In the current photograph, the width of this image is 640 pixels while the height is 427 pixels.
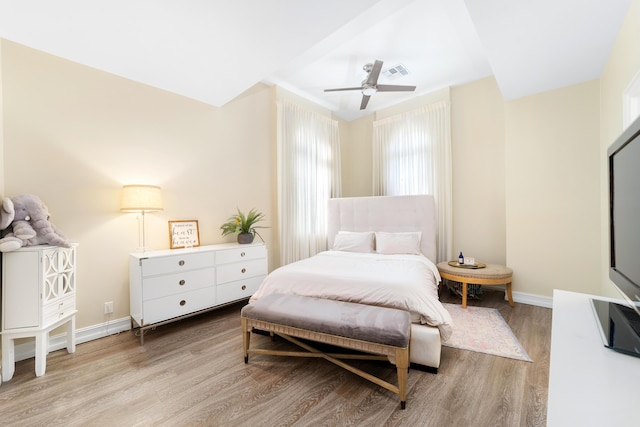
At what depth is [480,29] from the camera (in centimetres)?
212

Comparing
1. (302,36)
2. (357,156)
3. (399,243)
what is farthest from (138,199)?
(357,156)

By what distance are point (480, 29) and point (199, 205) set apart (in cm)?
330

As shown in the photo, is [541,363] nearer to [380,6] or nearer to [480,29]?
[480,29]

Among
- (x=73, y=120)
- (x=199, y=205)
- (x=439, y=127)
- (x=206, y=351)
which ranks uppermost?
(x=439, y=127)

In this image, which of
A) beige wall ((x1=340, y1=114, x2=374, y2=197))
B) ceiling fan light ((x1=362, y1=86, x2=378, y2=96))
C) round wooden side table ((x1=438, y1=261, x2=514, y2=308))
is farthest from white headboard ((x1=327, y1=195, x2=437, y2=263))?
ceiling fan light ((x1=362, y1=86, x2=378, y2=96))

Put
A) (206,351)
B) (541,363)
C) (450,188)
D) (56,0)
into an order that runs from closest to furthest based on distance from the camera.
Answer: (56,0) → (541,363) → (206,351) → (450,188)

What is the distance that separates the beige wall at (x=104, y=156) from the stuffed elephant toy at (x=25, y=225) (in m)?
0.26

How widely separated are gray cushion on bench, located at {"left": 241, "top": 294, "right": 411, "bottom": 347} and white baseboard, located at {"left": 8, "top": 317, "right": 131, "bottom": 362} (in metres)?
1.55

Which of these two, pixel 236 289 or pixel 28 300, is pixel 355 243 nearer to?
pixel 236 289

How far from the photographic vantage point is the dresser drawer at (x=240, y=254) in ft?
9.60

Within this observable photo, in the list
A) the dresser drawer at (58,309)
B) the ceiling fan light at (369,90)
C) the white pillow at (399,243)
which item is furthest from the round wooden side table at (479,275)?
the dresser drawer at (58,309)

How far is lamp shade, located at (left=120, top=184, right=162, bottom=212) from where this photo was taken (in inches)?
98.0

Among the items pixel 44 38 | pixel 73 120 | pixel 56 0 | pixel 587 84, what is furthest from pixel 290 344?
pixel 587 84

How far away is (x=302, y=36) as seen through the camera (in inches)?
83.5
